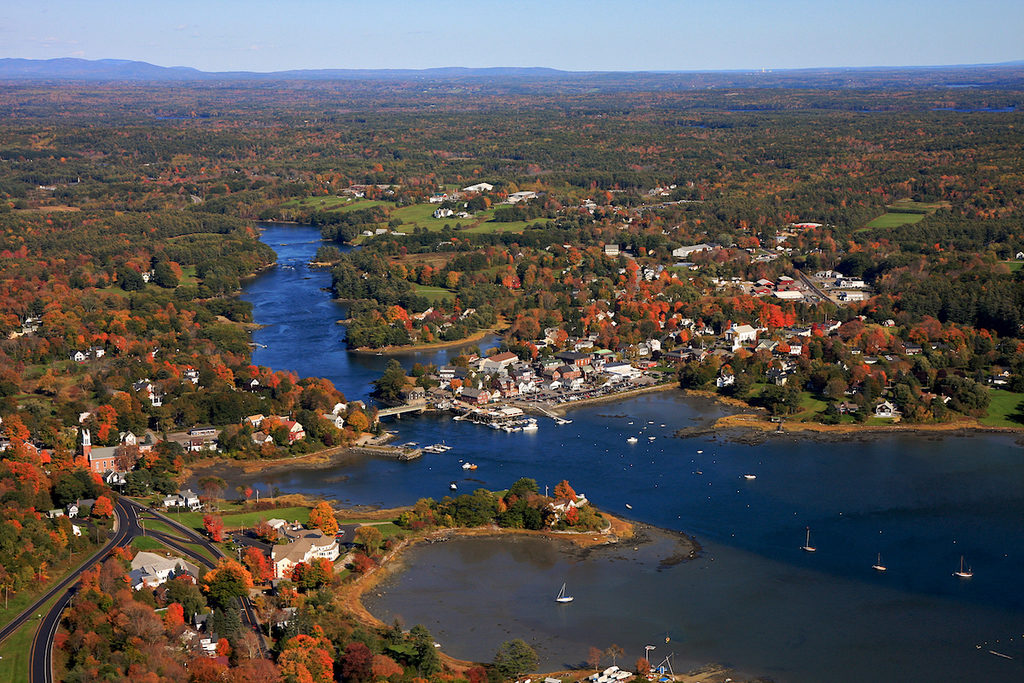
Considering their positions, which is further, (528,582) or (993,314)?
(993,314)

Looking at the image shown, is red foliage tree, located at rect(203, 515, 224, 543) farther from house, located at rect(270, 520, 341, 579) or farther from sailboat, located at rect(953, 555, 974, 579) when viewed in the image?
sailboat, located at rect(953, 555, 974, 579)

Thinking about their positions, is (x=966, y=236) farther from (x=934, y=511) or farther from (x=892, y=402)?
(x=934, y=511)

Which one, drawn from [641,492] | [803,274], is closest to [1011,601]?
[641,492]

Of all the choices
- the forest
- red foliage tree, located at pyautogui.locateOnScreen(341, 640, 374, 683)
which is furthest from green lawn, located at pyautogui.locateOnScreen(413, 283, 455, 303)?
red foliage tree, located at pyautogui.locateOnScreen(341, 640, 374, 683)

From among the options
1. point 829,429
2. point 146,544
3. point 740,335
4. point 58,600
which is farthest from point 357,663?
point 740,335

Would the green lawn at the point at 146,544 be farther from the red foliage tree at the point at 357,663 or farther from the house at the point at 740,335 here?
the house at the point at 740,335
